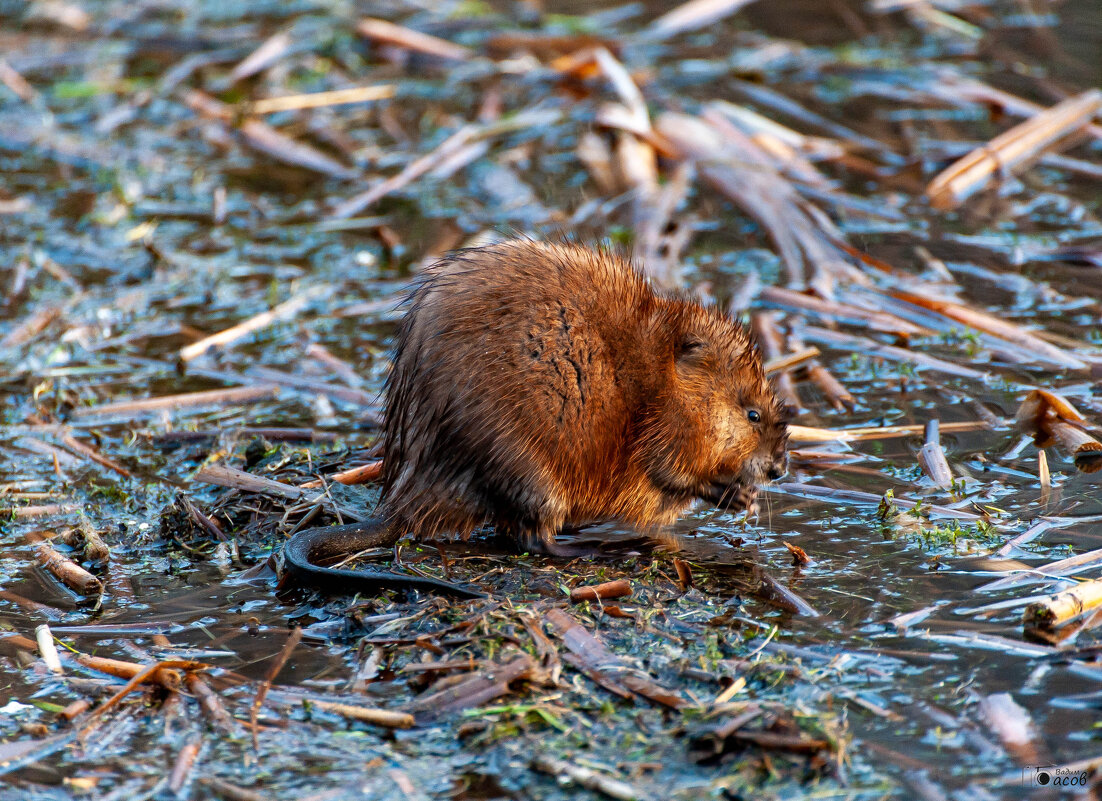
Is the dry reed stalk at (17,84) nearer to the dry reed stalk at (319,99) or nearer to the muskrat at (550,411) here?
the dry reed stalk at (319,99)

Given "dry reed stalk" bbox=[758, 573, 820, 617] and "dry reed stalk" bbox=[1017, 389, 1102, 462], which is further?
"dry reed stalk" bbox=[1017, 389, 1102, 462]

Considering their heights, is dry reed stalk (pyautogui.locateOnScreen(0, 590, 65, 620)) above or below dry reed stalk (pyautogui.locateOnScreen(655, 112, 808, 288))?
below

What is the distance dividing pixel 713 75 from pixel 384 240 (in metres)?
3.35

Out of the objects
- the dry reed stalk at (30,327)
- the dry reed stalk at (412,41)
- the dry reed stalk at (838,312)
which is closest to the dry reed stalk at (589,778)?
the dry reed stalk at (838,312)

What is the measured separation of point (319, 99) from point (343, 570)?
5827mm

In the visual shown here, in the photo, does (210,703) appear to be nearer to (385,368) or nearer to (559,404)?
(559,404)

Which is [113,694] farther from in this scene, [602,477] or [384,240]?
[384,240]

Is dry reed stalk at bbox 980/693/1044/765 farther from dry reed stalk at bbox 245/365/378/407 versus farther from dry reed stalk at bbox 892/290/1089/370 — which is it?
dry reed stalk at bbox 245/365/378/407

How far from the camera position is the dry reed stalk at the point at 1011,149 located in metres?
6.89

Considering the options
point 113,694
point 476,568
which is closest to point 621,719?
point 476,568

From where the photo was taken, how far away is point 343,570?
11.8ft

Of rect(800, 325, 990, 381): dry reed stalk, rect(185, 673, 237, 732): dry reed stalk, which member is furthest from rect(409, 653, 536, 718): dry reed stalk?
rect(800, 325, 990, 381): dry reed stalk

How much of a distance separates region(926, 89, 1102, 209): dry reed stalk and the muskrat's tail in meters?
4.38

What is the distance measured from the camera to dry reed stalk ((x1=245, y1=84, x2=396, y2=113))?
8.57 metres
